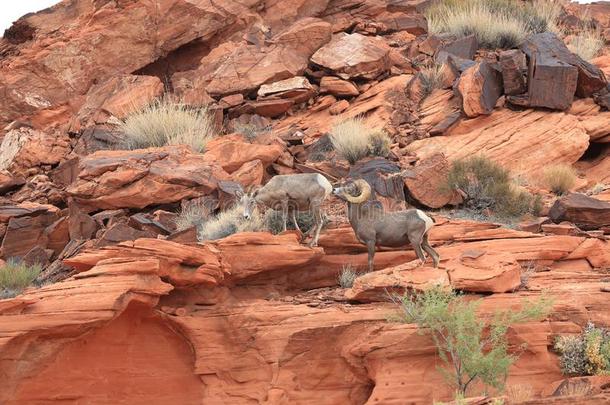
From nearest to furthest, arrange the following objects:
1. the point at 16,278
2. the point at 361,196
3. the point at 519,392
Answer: the point at 519,392 → the point at 361,196 → the point at 16,278

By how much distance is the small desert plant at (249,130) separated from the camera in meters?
14.8

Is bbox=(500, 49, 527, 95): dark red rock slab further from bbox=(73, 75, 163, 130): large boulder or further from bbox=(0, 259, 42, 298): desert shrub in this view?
bbox=(0, 259, 42, 298): desert shrub

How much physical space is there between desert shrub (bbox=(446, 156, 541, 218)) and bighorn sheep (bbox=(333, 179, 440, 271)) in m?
2.67

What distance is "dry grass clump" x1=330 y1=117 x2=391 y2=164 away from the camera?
1372 cm

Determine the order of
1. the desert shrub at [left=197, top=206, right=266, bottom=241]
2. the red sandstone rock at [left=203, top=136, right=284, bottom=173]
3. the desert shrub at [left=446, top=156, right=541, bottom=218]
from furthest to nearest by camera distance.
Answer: the red sandstone rock at [left=203, top=136, right=284, bottom=173]
the desert shrub at [left=446, top=156, right=541, bottom=218]
the desert shrub at [left=197, top=206, right=266, bottom=241]

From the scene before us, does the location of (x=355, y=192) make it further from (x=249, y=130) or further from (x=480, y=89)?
(x=480, y=89)

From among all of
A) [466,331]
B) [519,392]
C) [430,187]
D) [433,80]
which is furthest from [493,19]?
[519,392]

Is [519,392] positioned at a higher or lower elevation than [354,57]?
lower

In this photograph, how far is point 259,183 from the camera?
525 inches

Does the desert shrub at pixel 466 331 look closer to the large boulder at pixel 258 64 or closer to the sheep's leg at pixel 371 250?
the sheep's leg at pixel 371 250

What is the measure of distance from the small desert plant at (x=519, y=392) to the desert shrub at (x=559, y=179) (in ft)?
17.8

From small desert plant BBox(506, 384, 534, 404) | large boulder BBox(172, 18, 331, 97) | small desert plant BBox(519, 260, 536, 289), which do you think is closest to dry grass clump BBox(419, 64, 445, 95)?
large boulder BBox(172, 18, 331, 97)

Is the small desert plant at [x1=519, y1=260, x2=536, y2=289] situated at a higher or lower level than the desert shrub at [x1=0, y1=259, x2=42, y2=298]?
lower

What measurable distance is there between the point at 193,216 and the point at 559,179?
595 cm
